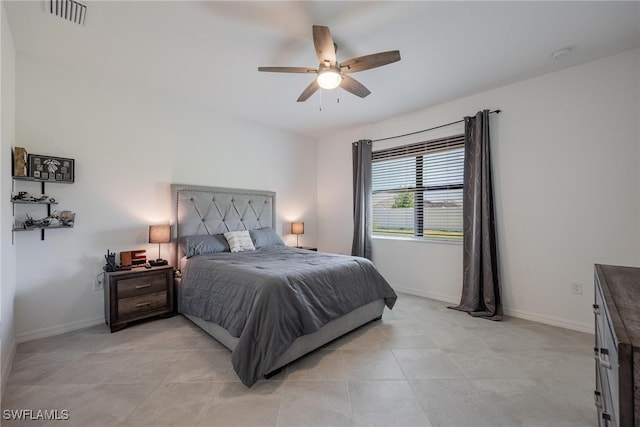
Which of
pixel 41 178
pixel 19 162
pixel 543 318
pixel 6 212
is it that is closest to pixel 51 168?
pixel 41 178

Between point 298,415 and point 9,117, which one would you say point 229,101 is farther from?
point 298,415

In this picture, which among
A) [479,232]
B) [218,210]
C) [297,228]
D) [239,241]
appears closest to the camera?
[479,232]

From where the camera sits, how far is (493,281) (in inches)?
121

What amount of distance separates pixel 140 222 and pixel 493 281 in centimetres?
427

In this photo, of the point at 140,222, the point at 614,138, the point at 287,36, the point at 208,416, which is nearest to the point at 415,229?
the point at 614,138

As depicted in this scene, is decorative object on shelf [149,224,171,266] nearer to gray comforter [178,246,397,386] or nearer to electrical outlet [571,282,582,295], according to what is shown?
gray comforter [178,246,397,386]

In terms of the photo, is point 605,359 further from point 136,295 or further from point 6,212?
point 6,212

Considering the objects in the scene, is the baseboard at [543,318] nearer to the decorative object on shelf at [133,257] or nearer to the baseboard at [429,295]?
the baseboard at [429,295]

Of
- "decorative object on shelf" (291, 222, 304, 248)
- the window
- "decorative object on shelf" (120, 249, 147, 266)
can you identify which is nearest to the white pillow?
"decorative object on shelf" (120, 249, 147, 266)

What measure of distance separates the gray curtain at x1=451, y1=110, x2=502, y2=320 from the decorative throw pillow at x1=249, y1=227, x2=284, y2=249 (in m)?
2.62

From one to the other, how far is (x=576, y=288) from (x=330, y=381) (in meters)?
2.77

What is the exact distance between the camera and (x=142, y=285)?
280 cm

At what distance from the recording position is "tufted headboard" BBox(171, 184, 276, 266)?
3373 millimetres

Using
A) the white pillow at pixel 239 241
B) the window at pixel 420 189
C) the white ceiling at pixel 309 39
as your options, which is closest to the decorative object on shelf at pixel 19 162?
the white ceiling at pixel 309 39
